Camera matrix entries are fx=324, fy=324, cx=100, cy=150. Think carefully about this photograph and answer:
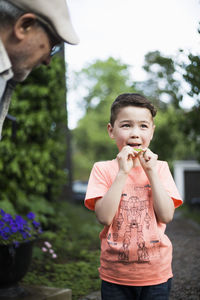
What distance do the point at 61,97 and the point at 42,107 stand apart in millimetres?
640

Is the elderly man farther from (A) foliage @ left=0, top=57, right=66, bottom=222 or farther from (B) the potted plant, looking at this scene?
(A) foliage @ left=0, top=57, right=66, bottom=222

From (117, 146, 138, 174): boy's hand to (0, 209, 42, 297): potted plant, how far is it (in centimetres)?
191

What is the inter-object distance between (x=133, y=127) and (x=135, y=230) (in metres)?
0.56

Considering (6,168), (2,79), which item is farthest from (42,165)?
(2,79)

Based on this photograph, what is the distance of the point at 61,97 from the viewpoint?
22.7 feet

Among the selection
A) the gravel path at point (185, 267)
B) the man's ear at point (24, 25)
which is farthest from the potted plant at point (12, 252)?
the man's ear at point (24, 25)

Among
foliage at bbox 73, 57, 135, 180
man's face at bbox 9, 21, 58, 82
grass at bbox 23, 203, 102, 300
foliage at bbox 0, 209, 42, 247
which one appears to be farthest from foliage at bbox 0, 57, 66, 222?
foliage at bbox 73, 57, 135, 180

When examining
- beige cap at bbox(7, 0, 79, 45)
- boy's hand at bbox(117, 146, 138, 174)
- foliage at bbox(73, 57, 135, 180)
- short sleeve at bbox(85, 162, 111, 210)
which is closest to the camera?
beige cap at bbox(7, 0, 79, 45)

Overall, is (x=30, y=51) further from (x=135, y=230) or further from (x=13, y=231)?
(x=13, y=231)

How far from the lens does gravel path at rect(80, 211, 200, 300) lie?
11.8 ft

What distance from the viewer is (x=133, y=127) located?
5.92ft

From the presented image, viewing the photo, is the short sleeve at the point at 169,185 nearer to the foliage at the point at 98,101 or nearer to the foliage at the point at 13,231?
the foliage at the point at 13,231

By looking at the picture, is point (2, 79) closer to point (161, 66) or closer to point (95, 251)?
point (161, 66)

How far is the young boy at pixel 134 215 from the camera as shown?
1683 mm
